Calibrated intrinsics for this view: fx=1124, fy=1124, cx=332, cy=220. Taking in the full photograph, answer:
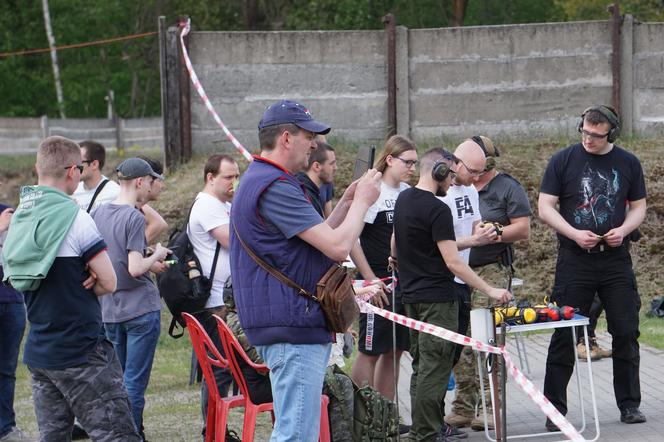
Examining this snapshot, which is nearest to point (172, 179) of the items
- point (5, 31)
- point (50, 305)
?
point (50, 305)

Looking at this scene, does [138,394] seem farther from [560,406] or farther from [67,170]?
[560,406]

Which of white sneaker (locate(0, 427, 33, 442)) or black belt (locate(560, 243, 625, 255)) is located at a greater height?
black belt (locate(560, 243, 625, 255))

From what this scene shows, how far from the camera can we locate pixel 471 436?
7.61 meters

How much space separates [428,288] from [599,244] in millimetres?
1314

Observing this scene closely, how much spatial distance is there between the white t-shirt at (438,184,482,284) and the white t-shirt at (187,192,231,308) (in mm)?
1476

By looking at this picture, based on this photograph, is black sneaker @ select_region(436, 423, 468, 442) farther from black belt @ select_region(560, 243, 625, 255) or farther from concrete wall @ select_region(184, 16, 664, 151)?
concrete wall @ select_region(184, 16, 664, 151)

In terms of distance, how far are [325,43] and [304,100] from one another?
2.54ft

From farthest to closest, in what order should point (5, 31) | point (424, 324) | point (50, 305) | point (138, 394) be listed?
point (5, 31) → point (138, 394) → point (424, 324) → point (50, 305)

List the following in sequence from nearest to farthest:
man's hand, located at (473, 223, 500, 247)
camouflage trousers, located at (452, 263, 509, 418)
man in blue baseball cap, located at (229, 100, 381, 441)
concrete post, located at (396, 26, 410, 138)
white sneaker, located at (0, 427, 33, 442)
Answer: man in blue baseball cap, located at (229, 100, 381, 441) < man's hand, located at (473, 223, 500, 247) < camouflage trousers, located at (452, 263, 509, 418) < white sneaker, located at (0, 427, 33, 442) < concrete post, located at (396, 26, 410, 138)

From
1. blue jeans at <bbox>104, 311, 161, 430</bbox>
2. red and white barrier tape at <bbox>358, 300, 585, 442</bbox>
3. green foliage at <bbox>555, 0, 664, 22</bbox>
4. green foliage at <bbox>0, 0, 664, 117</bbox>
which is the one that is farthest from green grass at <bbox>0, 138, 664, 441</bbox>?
green foliage at <bbox>0, 0, 664, 117</bbox>

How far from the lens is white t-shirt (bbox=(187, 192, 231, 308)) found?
291 inches

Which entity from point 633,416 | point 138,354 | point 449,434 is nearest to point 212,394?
point 138,354

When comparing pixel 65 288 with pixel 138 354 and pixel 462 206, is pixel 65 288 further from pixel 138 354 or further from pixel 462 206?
pixel 462 206

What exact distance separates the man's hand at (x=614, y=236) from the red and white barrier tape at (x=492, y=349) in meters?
1.14
